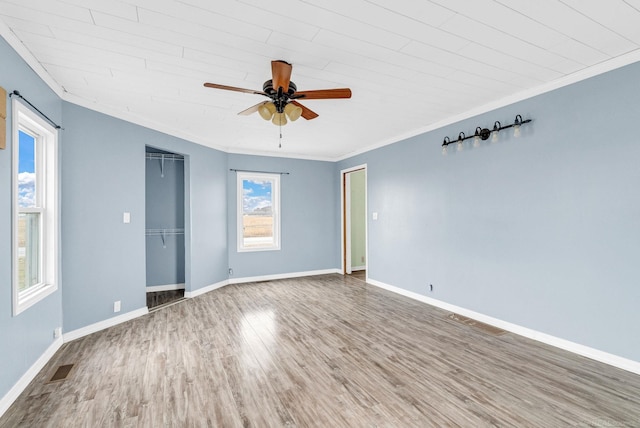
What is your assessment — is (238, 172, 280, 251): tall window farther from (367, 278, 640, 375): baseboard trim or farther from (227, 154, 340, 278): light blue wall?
(367, 278, 640, 375): baseboard trim

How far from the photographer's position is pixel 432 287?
439cm

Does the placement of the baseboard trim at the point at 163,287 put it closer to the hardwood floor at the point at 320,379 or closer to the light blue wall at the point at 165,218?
the light blue wall at the point at 165,218

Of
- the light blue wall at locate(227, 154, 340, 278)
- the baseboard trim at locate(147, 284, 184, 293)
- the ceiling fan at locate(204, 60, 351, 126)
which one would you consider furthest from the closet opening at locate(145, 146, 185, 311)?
the ceiling fan at locate(204, 60, 351, 126)

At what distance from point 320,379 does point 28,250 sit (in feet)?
9.33

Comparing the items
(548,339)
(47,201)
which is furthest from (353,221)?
(47,201)

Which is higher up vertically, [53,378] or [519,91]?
[519,91]

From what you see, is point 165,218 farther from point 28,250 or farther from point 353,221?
point 353,221

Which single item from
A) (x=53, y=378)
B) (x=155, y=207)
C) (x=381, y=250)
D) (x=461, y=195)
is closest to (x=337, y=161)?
(x=381, y=250)

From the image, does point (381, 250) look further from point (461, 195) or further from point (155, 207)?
point (155, 207)

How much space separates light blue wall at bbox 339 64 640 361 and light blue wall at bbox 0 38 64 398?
447cm

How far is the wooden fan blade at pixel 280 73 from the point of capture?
2344mm

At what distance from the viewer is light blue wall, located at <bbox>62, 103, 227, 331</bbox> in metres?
3.21

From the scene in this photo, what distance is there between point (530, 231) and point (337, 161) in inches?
168

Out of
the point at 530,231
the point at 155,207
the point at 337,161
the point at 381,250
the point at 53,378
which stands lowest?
the point at 53,378
